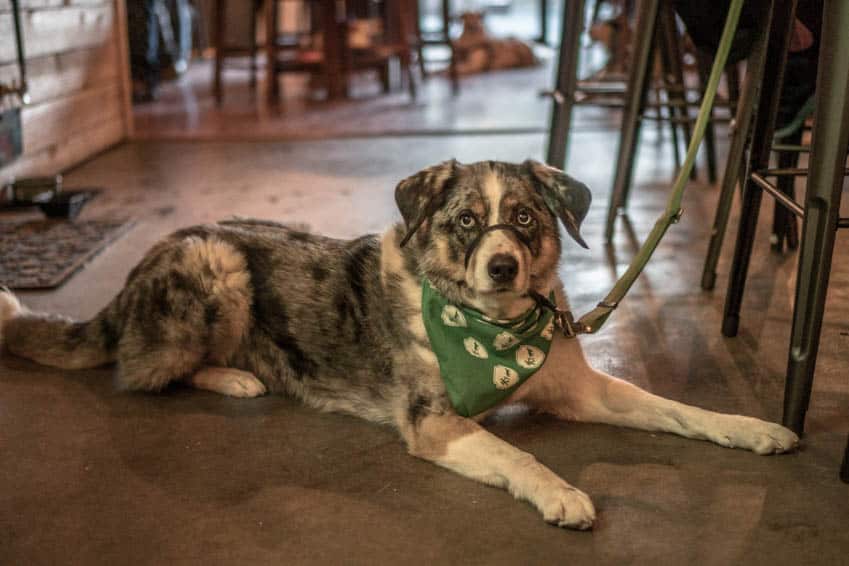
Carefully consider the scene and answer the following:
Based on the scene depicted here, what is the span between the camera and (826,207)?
7.32 ft

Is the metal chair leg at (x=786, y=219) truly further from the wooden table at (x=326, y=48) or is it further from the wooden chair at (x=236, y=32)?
the wooden chair at (x=236, y=32)

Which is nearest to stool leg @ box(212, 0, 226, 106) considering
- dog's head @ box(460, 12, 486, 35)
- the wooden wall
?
the wooden wall

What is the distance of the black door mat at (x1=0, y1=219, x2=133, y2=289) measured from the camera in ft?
12.3

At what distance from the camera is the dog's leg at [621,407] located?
234cm

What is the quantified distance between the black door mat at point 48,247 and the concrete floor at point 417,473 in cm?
21

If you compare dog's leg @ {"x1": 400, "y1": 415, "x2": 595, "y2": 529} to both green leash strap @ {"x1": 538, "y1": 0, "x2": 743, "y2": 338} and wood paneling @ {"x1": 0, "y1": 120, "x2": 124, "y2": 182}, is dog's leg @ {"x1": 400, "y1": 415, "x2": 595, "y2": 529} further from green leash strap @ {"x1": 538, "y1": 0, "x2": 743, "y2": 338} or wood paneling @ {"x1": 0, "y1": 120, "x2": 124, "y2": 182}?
wood paneling @ {"x1": 0, "y1": 120, "x2": 124, "y2": 182}

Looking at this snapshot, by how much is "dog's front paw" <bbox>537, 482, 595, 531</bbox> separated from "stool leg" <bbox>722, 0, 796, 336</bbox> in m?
1.19

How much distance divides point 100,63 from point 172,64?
3.52 m

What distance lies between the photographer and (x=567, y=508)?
2.02 meters

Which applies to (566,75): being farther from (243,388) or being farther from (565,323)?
(243,388)

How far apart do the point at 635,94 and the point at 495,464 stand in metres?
2.23

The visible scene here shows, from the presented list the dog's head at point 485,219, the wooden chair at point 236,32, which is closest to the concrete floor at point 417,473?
the dog's head at point 485,219

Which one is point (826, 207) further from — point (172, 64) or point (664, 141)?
point (172, 64)

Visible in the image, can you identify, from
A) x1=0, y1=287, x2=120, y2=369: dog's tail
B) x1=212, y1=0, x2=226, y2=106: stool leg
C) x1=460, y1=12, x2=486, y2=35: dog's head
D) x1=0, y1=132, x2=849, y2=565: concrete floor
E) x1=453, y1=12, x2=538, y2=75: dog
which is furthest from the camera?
x1=460, y1=12, x2=486, y2=35: dog's head
